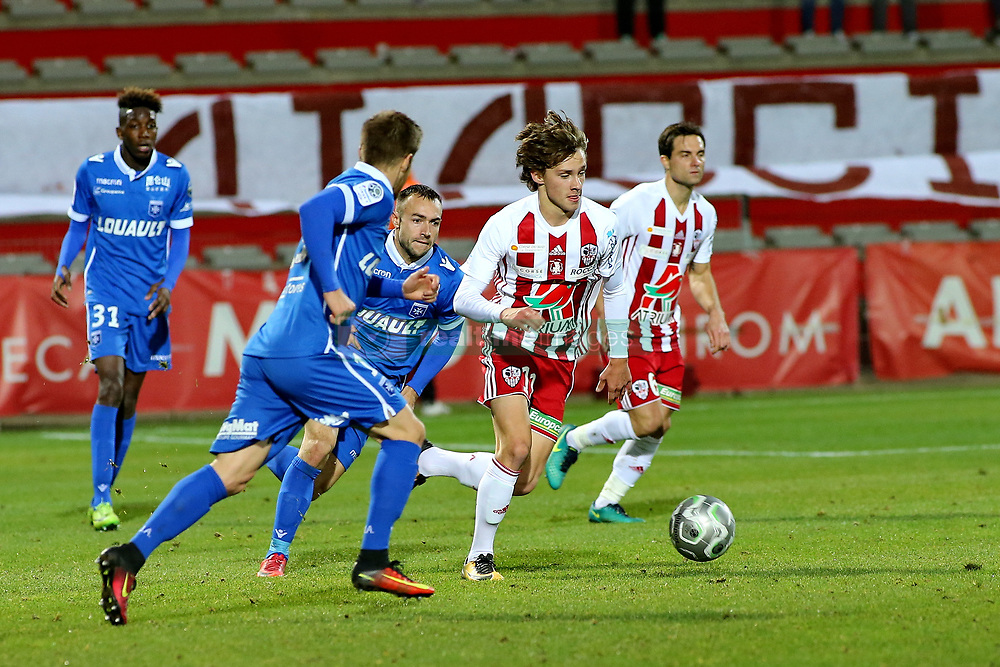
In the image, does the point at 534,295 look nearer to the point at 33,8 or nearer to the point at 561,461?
the point at 561,461

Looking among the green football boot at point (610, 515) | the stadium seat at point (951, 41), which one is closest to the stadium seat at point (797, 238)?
the stadium seat at point (951, 41)

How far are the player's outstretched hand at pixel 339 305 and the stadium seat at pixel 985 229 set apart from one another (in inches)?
652

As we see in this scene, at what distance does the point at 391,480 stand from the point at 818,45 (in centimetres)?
1814

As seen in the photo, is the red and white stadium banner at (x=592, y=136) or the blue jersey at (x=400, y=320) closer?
the blue jersey at (x=400, y=320)

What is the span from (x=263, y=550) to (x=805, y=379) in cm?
1124

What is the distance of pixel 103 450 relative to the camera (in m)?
7.84

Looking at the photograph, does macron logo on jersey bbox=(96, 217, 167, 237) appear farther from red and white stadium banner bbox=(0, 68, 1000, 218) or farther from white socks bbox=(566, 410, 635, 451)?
red and white stadium banner bbox=(0, 68, 1000, 218)

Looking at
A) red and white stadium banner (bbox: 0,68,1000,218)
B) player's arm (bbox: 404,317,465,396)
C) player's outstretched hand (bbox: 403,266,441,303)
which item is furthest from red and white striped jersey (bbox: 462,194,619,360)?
red and white stadium banner (bbox: 0,68,1000,218)

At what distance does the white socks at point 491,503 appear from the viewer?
5625 millimetres

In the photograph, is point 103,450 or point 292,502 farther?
point 103,450

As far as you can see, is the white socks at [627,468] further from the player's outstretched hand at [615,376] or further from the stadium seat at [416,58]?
the stadium seat at [416,58]

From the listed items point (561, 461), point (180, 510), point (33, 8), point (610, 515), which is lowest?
point (610, 515)

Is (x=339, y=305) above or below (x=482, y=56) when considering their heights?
below

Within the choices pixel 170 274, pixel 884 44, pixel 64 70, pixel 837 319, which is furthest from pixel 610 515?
pixel 884 44
